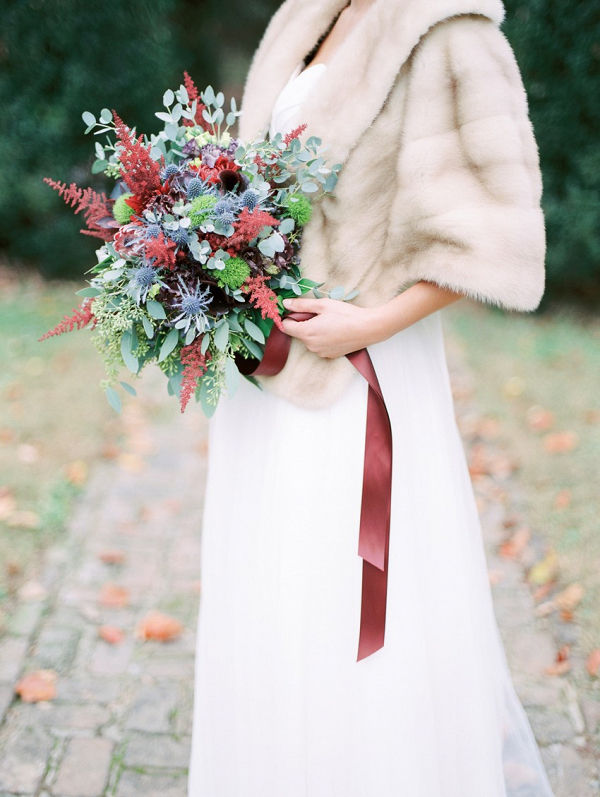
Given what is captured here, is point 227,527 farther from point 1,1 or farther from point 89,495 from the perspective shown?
point 1,1

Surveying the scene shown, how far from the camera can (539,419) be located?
4.54m

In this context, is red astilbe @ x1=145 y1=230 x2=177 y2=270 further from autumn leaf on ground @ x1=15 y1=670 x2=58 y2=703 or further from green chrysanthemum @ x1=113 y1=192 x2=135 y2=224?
autumn leaf on ground @ x1=15 y1=670 x2=58 y2=703

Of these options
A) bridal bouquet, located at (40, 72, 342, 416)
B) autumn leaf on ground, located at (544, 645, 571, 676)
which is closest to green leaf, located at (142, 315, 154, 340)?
bridal bouquet, located at (40, 72, 342, 416)

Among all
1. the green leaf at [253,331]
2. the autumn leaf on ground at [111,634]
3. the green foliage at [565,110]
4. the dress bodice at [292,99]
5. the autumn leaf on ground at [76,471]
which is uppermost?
the green foliage at [565,110]

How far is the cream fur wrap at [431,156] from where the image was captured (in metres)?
1.46

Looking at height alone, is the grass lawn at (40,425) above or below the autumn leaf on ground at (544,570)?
above

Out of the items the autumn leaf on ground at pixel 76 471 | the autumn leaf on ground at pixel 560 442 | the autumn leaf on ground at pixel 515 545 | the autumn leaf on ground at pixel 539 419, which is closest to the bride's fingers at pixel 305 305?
the autumn leaf on ground at pixel 515 545

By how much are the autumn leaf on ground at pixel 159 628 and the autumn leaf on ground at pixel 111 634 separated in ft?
0.22

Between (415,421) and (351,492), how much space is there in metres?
0.26

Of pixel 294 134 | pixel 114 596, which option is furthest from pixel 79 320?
pixel 114 596

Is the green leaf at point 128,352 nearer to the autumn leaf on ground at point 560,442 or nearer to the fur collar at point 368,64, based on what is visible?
the fur collar at point 368,64

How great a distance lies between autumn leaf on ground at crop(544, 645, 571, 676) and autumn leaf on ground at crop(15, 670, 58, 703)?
71.0 inches

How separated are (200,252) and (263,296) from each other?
157 millimetres

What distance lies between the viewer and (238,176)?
5.01ft
